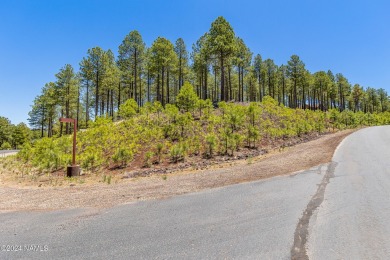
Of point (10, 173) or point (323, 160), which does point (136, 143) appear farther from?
point (323, 160)

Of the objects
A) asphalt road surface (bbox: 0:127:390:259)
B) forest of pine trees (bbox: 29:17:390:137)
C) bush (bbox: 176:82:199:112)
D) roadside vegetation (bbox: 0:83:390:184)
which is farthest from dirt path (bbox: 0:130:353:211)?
forest of pine trees (bbox: 29:17:390:137)

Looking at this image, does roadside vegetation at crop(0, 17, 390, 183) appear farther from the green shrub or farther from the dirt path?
the dirt path

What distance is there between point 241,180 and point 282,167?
2719mm

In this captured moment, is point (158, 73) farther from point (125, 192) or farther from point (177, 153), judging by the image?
point (125, 192)

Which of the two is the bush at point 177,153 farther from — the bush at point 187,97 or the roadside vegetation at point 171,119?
the bush at point 187,97

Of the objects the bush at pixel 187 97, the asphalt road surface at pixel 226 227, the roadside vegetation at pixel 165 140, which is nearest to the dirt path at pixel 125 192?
the asphalt road surface at pixel 226 227

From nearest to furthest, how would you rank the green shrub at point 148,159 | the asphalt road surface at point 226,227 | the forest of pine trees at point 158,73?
the asphalt road surface at point 226,227, the green shrub at point 148,159, the forest of pine trees at point 158,73

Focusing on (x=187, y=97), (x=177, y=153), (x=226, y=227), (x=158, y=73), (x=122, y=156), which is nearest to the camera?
(x=226, y=227)

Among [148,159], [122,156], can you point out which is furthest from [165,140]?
[122,156]

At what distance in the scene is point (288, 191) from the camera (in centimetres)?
649

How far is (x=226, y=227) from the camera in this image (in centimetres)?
436

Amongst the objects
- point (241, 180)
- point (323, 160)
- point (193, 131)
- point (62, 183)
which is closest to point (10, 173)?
point (62, 183)

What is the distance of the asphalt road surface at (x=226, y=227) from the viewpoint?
11.6 ft

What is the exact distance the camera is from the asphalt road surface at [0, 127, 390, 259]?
139 inches
